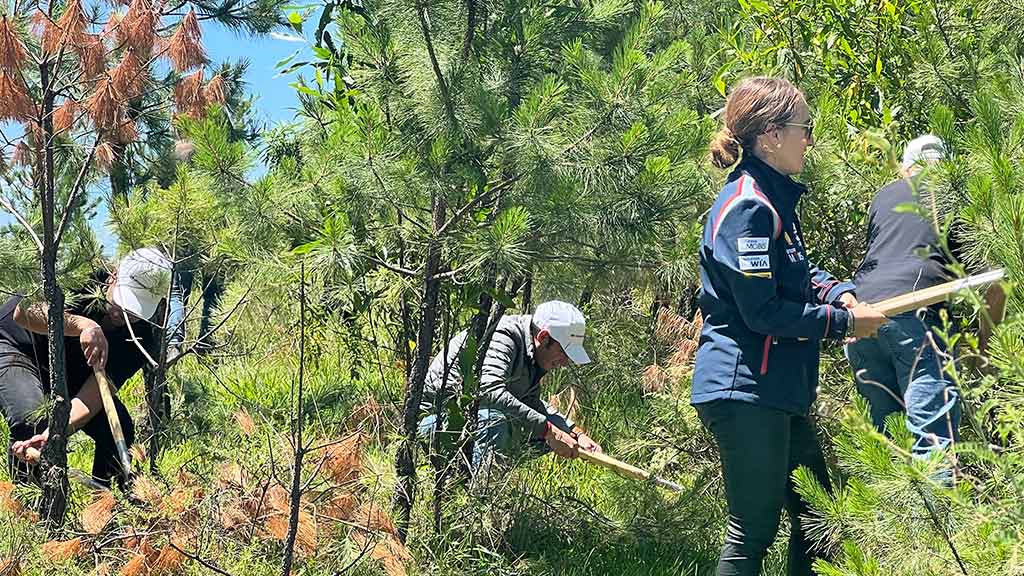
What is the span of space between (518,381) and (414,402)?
2.66 feet

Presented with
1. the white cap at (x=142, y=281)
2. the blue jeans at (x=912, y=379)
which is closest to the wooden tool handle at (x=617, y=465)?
the blue jeans at (x=912, y=379)

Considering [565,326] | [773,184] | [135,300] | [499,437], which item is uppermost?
[773,184]

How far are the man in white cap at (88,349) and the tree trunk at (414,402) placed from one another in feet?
3.77

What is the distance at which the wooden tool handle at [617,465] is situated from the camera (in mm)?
4375

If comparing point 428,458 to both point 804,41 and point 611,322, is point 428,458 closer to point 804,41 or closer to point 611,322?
point 611,322

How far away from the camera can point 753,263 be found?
2.97 m

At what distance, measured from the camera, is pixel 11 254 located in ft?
12.3

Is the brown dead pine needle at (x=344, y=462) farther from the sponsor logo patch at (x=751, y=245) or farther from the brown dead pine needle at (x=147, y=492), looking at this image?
the sponsor logo patch at (x=751, y=245)

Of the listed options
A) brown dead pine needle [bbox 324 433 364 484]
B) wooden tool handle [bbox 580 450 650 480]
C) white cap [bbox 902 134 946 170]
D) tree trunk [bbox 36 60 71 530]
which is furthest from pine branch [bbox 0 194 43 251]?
white cap [bbox 902 134 946 170]

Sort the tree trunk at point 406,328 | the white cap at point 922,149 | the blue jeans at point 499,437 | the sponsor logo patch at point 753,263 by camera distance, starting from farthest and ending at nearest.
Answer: the blue jeans at point 499,437 < the tree trunk at point 406,328 < the white cap at point 922,149 < the sponsor logo patch at point 753,263

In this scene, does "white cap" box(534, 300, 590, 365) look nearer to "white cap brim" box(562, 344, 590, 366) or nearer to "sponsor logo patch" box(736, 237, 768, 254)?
"white cap brim" box(562, 344, 590, 366)

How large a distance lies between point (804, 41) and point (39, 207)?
9.30ft

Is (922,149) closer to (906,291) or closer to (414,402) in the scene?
(906,291)

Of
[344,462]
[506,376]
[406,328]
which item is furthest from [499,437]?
[344,462]
